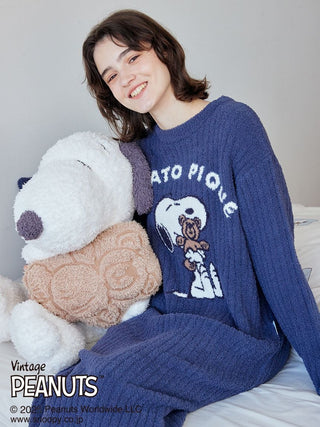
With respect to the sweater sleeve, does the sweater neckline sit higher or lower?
higher

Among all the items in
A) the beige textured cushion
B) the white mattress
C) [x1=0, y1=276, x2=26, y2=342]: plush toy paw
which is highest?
the beige textured cushion

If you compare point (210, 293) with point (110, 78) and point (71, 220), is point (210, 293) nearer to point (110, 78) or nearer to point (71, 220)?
point (71, 220)

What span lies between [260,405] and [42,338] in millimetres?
432

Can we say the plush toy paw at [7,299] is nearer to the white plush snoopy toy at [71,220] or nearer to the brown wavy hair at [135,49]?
the white plush snoopy toy at [71,220]

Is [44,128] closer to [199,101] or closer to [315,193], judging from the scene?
[199,101]

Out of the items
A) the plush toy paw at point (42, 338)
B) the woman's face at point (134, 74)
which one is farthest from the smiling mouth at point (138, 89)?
the plush toy paw at point (42, 338)

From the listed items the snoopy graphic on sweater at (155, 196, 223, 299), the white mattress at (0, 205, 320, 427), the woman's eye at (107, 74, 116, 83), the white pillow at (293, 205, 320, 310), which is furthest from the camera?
the white pillow at (293, 205, 320, 310)

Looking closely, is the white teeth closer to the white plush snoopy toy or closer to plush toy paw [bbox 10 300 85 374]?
the white plush snoopy toy

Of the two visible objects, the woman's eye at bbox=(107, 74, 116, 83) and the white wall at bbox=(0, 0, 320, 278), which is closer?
the woman's eye at bbox=(107, 74, 116, 83)

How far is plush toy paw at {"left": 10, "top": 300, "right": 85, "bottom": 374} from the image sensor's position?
0.99 meters

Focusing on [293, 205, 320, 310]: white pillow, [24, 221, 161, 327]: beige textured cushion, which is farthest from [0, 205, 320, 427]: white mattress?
[293, 205, 320, 310]: white pillow

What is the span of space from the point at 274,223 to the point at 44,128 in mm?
758

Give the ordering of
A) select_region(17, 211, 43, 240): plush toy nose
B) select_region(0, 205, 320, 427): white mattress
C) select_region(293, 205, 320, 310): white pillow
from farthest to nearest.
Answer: select_region(293, 205, 320, 310): white pillow → select_region(17, 211, 43, 240): plush toy nose → select_region(0, 205, 320, 427): white mattress

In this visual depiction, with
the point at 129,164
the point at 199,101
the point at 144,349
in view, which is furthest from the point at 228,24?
the point at 144,349
